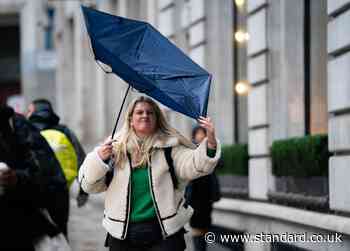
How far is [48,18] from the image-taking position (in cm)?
3984

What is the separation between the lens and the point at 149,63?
7.09 metres

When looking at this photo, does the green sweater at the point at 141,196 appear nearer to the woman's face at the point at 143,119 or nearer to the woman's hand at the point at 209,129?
the woman's hand at the point at 209,129

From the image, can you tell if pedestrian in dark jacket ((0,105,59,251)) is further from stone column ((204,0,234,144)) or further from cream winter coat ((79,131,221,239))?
stone column ((204,0,234,144))

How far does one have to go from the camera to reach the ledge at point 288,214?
10586mm

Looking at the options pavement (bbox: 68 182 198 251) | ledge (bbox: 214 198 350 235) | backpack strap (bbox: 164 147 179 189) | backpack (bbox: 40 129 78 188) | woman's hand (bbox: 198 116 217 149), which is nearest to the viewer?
woman's hand (bbox: 198 116 217 149)

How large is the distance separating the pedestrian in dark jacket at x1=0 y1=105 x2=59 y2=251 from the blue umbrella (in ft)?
3.36

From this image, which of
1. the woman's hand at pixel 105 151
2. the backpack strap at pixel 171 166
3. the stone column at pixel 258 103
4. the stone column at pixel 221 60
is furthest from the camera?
the stone column at pixel 221 60

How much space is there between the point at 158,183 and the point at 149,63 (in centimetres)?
83

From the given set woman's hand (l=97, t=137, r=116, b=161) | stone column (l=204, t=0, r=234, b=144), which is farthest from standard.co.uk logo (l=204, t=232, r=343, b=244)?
stone column (l=204, t=0, r=234, b=144)

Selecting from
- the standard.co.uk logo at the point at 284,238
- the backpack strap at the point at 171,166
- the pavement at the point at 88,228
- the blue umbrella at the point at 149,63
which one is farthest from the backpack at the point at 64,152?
the backpack strap at the point at 171,166

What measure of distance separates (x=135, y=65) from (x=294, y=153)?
240 inches

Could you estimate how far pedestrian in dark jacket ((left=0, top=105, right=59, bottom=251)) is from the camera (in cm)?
595

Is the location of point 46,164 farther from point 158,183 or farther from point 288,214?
point 288,214

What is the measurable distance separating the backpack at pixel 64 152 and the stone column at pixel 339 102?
278 centimetres
